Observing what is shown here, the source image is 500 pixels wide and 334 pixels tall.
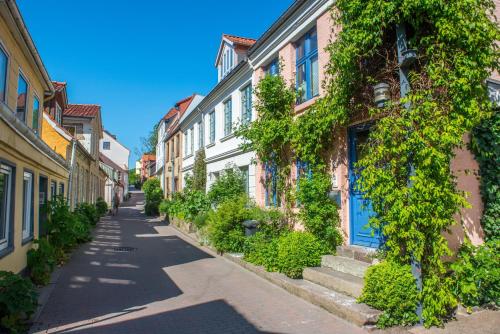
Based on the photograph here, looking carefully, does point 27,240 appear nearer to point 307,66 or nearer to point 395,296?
point 395,296

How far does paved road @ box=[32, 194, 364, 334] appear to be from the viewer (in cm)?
517

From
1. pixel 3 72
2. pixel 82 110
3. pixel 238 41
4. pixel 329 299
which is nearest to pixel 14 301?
pixel 329 299

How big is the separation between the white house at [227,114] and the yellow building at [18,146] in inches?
223

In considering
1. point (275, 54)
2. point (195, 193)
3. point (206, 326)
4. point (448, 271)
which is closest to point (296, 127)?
point (275, 54)

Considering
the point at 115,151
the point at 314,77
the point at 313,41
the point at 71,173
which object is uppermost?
the point at 115,151

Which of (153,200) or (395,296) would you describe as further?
(153,200)

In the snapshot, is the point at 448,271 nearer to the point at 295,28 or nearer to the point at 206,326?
the point at 206,326

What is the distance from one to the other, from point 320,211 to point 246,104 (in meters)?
6.41

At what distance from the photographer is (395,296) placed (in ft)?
16.3

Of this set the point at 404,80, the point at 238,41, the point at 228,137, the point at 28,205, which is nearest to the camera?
the point at 404,80

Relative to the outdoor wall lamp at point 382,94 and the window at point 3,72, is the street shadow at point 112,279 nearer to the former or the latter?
the window at point 3,72

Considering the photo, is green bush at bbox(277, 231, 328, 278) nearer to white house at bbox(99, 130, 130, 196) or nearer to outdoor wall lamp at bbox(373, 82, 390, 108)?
outdoor wall lamp at bbox(373, 82, 390, 108)

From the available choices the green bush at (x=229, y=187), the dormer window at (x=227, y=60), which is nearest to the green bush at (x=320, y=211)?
the green bush at (x=229, y=187)

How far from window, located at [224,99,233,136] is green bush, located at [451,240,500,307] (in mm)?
10291
